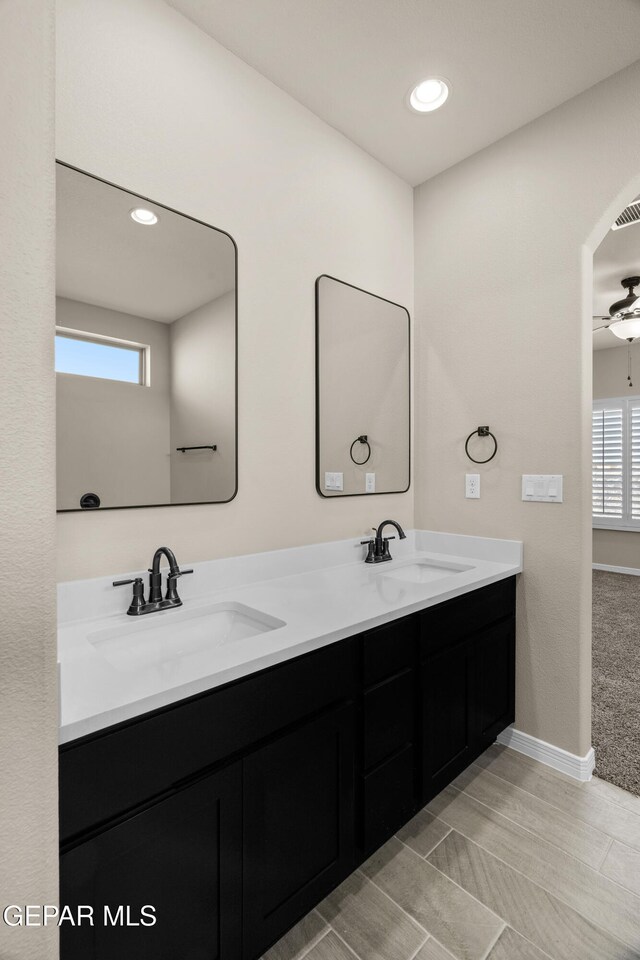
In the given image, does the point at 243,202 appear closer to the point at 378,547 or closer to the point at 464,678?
the point at 378,547

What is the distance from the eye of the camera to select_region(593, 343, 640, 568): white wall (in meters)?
5.48

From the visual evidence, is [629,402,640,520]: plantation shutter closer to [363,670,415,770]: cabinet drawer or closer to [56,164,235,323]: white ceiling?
[363,670,415,770]: cabinet drawer

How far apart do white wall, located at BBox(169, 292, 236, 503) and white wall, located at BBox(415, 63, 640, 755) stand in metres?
1.19

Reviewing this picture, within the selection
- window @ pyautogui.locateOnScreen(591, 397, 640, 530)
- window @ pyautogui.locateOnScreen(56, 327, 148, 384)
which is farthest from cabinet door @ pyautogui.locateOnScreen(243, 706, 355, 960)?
window @ pyautogui.locateOnScreen(591, 397, 640, 530)

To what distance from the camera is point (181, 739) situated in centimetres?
94

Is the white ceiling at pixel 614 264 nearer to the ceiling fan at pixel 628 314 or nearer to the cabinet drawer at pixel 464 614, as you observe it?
the ceiling fan at pixel 628 314

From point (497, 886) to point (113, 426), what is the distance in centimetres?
184

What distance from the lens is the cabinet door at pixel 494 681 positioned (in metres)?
1.89

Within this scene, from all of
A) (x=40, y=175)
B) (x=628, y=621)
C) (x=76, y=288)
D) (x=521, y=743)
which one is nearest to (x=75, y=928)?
(x=40, y=175)

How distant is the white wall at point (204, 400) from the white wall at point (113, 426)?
0.13 feet

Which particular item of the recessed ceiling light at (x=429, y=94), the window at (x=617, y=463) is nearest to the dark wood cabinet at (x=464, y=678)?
the recessed ceiling light at (x=429, y=94)

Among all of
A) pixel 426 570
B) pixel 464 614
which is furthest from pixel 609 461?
pixel 464 614

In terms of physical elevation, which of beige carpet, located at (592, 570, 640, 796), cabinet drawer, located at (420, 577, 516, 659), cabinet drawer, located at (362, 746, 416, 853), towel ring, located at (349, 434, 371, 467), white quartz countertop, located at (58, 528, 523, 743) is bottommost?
beige carpet, located at (592, 570, 640, 796)

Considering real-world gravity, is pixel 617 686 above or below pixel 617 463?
below
